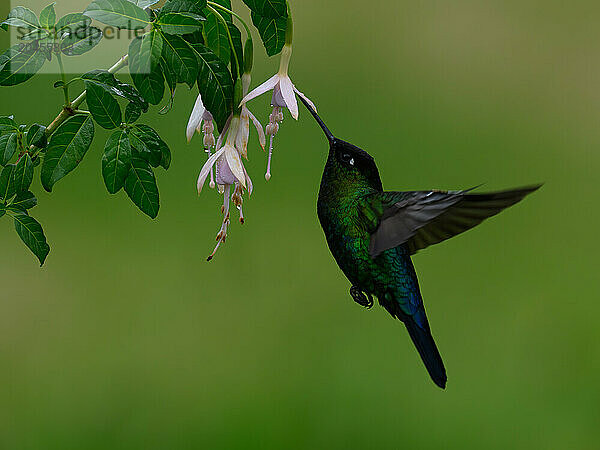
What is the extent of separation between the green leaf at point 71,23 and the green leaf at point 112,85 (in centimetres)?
3

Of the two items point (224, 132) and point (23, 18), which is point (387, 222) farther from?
point (23, 18)

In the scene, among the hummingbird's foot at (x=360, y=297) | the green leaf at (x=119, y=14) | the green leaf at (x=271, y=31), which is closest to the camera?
the green leaf at (x=119, y=14)

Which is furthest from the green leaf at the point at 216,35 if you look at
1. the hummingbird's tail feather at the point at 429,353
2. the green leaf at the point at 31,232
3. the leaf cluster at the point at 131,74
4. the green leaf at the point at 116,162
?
the hummingbird's tail feather at the point at 429,353

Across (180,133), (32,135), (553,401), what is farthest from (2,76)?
(180,133)

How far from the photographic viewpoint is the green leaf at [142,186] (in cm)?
53

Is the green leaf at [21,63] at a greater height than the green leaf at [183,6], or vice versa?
the green leaf at [183,6]

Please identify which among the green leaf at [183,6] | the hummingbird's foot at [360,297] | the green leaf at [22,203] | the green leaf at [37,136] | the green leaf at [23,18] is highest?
the green leaf at [183,6]

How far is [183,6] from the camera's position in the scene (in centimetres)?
50

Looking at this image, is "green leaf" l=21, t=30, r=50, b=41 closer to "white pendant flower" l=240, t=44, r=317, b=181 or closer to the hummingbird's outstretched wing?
"white pendant flower" l=240, t=44, r=317, b=181

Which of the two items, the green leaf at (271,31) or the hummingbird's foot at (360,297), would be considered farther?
the hummingbird's foot at (360,297)

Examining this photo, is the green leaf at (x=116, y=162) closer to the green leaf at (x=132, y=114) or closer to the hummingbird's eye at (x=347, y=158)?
the green leaf at (x=132, y=114)

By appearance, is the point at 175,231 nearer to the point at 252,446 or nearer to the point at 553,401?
the point at 252,446

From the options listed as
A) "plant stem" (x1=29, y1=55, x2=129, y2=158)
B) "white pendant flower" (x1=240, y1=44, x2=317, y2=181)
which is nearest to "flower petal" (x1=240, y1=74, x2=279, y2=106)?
"white pendant flower" (x1=240, y1=44, x2=317, y2=181)

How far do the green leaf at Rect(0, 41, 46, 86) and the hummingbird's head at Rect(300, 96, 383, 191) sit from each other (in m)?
0.24
